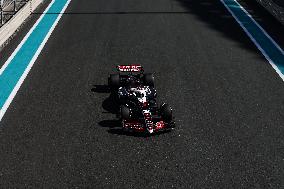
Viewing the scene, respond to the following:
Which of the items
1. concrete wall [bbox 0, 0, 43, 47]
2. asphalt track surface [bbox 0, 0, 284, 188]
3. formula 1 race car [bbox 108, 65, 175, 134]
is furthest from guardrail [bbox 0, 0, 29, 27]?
formula 1 race car [bbox 108, 65, 175, 134]

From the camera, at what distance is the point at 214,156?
9727 mm

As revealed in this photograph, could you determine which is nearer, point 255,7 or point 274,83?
point 274,83

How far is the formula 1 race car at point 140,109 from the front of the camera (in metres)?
10.3

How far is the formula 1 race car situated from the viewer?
10.3m

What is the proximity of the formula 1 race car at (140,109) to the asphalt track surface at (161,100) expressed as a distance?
0.29 m

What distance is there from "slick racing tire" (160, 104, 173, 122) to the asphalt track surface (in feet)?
1.16

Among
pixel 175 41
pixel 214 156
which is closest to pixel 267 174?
pixel 214 156

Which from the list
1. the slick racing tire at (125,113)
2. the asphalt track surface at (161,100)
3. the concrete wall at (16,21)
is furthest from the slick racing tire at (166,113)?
the concrete wall at (16,21)

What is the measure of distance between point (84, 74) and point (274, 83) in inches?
233

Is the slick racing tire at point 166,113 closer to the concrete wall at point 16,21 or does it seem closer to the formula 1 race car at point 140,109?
the formula 1 race car at point 140,109

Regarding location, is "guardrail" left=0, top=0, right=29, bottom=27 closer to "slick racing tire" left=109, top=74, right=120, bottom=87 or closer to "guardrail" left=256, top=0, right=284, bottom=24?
"slick racing tire" left=109, top=74, right=120, bottom=87

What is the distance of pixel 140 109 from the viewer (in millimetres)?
10914

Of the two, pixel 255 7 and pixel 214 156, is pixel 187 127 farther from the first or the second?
pixel 255 7

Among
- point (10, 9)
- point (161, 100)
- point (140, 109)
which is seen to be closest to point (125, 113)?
point (140, 109)
